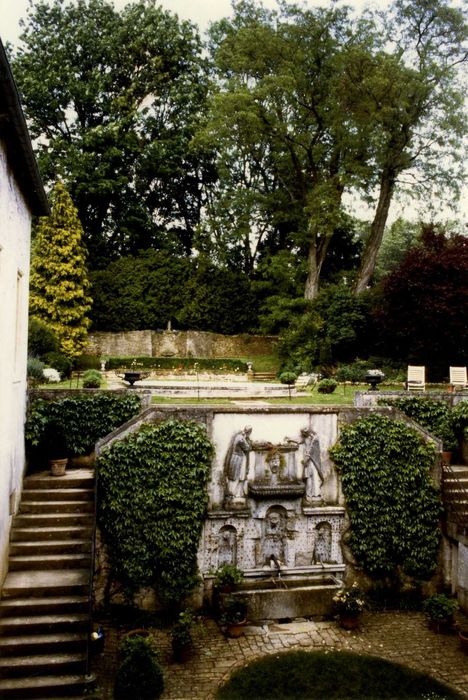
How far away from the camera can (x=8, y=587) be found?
896cm

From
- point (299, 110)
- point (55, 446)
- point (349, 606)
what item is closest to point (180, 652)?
point (349, 606)

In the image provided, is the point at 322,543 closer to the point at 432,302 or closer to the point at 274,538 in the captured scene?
the point at 274,538

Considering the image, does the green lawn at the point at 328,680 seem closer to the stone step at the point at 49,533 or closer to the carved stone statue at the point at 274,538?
the carved stone statue at the point at 274,538

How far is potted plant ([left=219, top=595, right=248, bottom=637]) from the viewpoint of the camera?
32.5 ft

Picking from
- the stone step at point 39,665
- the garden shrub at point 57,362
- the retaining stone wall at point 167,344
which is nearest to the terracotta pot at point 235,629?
the stone step at point 39,665

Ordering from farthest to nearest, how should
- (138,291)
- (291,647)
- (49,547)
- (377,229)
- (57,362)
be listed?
(138,291), (377,229), (57,362), (49,547), (291,647)

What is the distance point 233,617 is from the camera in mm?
9891

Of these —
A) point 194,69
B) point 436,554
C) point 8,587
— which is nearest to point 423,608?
point 436,554

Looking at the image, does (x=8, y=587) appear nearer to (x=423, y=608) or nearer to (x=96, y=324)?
(x=423, y=608)

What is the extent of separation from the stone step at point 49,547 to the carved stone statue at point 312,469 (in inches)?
188

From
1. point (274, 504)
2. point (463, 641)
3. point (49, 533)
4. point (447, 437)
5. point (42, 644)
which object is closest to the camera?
point (42, 644)

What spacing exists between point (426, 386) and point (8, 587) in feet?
47.9

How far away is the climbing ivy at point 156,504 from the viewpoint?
1059 centimetres

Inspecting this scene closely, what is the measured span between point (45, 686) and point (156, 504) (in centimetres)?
378
